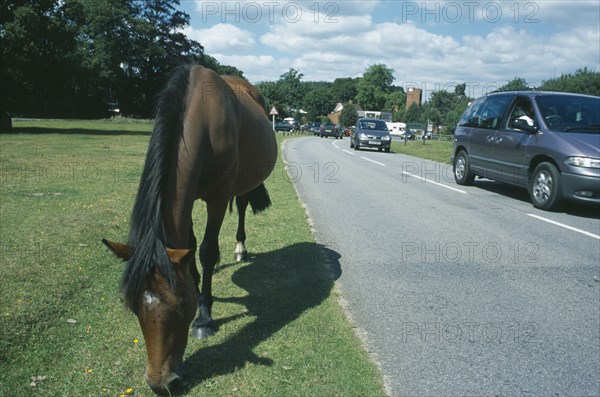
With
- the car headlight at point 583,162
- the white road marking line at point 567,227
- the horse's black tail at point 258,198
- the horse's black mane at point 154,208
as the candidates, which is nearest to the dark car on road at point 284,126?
the car headlight at point 583,162

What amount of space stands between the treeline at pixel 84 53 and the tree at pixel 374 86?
54352 mm

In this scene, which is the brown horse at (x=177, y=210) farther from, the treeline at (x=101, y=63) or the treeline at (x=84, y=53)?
the treeline at (x=84, y=53)

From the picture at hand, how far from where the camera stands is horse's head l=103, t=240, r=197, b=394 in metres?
2.59

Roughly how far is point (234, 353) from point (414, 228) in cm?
479

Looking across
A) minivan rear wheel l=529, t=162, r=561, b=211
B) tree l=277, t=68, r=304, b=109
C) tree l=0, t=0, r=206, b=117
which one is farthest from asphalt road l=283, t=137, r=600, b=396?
tree l=277, t=68, r=304, b=109

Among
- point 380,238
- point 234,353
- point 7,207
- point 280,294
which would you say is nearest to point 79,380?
point 234,353

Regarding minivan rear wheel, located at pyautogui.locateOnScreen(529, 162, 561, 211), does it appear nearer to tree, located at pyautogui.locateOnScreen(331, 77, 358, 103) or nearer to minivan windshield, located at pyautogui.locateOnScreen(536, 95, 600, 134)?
minivan windshield, located at pyautogui.locateOnScreen(536, 95, 600, 134)

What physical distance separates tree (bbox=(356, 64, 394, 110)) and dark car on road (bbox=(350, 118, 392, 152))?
94678 mm

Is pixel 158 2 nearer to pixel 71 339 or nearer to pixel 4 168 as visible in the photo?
pixel 4 168

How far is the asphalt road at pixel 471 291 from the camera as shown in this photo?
11.0ft

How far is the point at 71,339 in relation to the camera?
3.64 metres

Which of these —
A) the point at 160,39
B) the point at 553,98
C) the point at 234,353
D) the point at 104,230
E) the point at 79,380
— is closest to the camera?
the point at 79,380

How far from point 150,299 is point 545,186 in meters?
9.00

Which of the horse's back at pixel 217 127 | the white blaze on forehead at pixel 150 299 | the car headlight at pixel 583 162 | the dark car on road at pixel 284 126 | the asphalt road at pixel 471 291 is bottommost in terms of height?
the asphalt road at pixel 471 291
